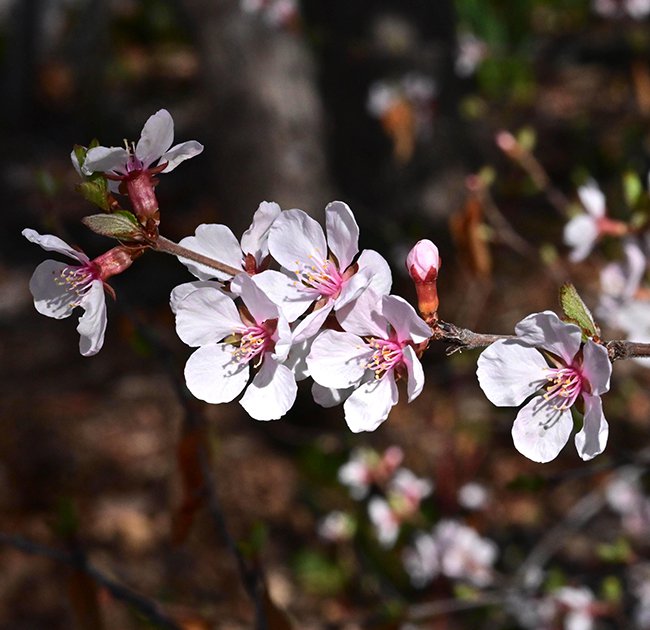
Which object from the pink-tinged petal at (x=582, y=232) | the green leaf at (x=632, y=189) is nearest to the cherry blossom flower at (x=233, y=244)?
the green leaf at (x=632, y=189)

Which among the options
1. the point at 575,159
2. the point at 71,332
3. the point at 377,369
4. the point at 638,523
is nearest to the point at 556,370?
the point at 377,369

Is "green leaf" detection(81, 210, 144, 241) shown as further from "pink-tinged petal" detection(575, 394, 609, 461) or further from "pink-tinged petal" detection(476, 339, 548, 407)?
"pink-tinged petal" detection(575, 394, 609, 461)

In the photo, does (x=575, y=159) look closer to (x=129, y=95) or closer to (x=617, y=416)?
(x=617, y=416)

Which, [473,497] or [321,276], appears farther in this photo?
[473,497]

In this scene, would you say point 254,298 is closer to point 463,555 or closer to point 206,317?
point 206,317

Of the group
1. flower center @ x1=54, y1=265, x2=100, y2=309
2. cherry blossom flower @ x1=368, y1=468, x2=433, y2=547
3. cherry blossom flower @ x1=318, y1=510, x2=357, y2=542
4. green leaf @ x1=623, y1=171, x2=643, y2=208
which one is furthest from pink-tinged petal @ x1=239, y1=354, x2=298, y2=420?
cherry blossom flower @ x1=318, y1=510, x2=357, y2=542

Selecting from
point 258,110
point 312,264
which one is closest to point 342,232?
point 312,264

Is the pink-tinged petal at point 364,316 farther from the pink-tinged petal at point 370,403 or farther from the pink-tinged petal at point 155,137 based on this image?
the pink-tinged petal at point 155,137
